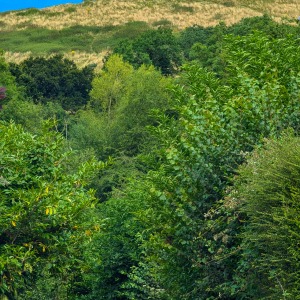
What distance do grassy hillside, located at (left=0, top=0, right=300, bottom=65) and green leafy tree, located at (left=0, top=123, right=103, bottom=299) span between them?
8931 cm

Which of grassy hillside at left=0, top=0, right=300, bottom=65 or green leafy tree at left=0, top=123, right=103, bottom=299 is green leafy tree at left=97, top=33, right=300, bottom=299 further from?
grassy hillside at left=0, top=0, right=300, bottom=65

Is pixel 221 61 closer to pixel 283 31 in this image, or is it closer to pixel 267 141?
pixel 283 31

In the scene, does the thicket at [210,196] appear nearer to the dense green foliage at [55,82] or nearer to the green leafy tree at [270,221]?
the green leafy tree at [270,221]

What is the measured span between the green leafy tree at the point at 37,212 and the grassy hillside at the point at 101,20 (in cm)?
8931

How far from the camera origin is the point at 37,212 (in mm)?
16703

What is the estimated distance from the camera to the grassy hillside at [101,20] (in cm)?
11694

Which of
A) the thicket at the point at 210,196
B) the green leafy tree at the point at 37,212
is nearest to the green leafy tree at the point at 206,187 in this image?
the thicket at the point at 210,196

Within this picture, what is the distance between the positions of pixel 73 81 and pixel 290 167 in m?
71.4

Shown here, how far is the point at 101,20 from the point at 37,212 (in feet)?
398

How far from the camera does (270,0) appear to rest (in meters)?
144

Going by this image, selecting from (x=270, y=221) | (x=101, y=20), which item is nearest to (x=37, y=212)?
(x=270, y=221)

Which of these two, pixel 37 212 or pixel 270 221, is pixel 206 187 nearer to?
pixel 270 221

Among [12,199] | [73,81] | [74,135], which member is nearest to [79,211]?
[12,199]

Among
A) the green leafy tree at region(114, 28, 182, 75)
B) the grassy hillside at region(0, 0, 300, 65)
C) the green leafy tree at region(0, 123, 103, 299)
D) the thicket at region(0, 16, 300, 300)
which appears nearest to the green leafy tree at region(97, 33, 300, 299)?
the thicket at region(0, 16, 300, 300)
